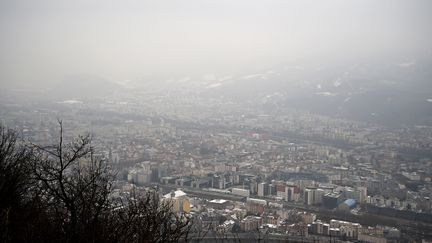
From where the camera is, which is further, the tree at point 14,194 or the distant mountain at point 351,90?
the distant mountain at point 351,90

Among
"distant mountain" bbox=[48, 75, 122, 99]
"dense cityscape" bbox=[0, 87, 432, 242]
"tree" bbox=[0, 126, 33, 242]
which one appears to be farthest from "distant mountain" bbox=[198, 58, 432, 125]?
"tree" bbox=[0, 126, 33, 242]

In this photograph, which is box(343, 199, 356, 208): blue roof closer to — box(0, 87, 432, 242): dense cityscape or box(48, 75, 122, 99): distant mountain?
box(0, 87, 432, 242): dense cityscape

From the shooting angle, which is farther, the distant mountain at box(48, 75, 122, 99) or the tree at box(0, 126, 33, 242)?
the distant mountain at box(48, 75, 122, 99)

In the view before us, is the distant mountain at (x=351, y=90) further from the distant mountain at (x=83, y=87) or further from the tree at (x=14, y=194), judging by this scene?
the tree at (x=14, y=194)

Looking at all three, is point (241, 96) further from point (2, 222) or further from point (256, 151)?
point (2, 222)

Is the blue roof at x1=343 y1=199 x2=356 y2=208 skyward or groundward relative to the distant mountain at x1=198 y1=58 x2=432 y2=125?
groundward

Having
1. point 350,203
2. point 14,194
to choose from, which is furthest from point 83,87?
point 14,194

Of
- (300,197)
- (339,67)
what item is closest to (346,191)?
(300,197)

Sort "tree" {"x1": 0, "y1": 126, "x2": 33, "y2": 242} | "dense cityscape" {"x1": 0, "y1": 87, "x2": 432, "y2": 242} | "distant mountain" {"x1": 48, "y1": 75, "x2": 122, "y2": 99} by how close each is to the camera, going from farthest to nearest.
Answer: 1. "distant mountain" {"x1": 48, "y1": 75, "x2": 122, "y2": 99}
2. "dense cityscape" {"x1": 0, "y1": 87, "x2": 432, "y2": 242}
3. "tree" {"x1": 0, "y1": 126, "x2": 33, "y2": 242}

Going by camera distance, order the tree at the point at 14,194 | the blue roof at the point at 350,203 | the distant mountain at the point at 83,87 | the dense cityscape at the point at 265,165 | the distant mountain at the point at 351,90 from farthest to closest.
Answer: the distant mountain at the point at 83,87 → the distant mountain at the point at 351,90 → the blue roof at the point at 350,203 → the dense cityscape at the point at 265,165 → the tree at the point at 14,194

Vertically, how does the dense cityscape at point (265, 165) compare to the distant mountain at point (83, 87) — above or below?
below

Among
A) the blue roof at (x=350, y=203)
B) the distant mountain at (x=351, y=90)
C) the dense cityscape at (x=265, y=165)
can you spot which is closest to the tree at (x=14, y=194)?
the dense cityscape at (x=265, y=165)
